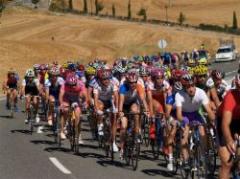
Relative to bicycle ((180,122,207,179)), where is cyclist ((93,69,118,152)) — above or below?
above

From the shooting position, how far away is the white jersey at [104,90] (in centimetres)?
1553

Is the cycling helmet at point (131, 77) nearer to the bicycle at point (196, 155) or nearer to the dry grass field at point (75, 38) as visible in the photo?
the bicycle at point (196, 155)

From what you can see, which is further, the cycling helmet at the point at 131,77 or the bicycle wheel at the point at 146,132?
the bicycle wheel at the point at 146,132

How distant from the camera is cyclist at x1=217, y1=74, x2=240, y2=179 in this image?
8.90 m

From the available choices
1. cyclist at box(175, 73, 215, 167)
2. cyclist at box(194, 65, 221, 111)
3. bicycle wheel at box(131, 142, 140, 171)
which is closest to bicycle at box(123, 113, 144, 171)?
bicycle wheel at box(131, 142, 140, 171)

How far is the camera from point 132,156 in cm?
1416

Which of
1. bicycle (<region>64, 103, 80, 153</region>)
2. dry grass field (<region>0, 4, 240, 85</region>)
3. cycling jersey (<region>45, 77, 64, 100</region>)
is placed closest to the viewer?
bicycle (<region>64, 103, 80, 153</region>)

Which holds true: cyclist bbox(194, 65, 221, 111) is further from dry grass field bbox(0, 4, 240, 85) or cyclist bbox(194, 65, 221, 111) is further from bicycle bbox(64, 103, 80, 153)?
dry grass field bbox(0, 4, 240, 85)

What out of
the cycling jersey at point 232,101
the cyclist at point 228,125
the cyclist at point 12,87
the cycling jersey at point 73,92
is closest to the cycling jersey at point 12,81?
the cyclist at point 12,87

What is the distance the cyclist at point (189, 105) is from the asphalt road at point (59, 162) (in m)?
1.20

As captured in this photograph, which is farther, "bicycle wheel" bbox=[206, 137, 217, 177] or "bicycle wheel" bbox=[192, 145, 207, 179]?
"bicycle wheel" bbox=[206, 137, 217, 177]

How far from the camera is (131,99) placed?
14.8m

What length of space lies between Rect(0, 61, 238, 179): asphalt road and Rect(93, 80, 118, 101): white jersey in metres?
1.30

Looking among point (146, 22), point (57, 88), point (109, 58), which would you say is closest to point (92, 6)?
point (146, 22)
